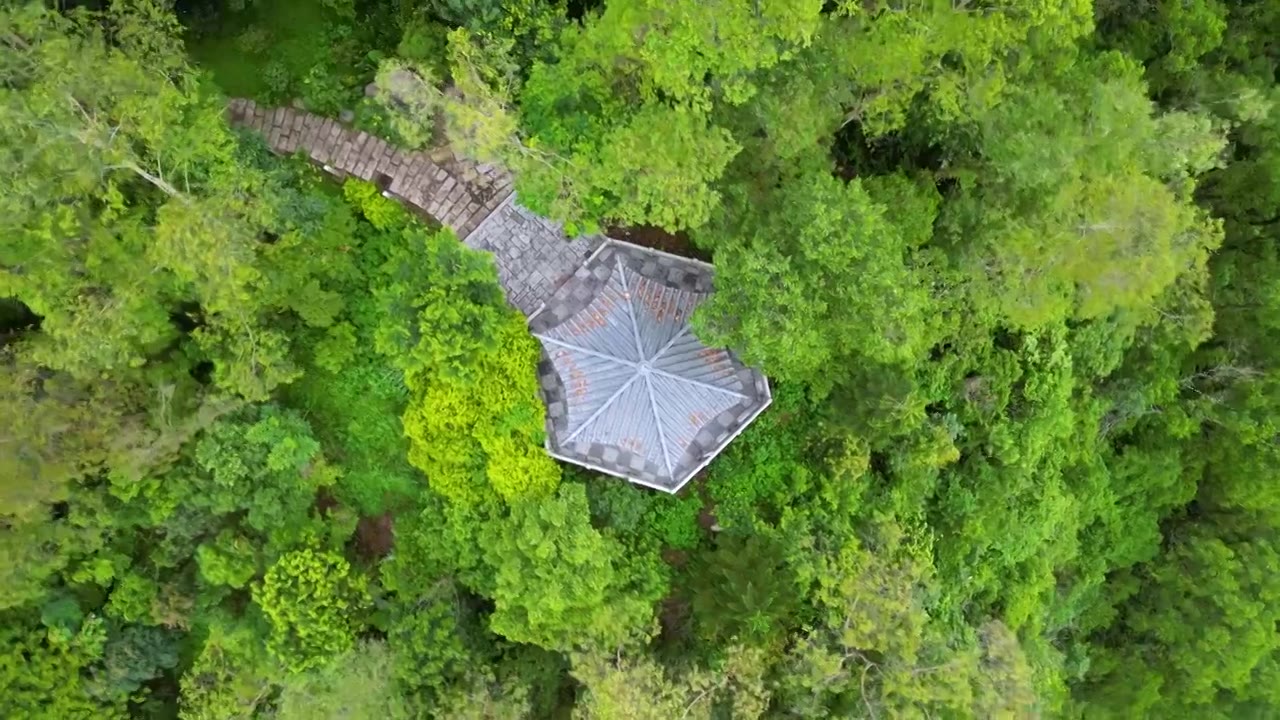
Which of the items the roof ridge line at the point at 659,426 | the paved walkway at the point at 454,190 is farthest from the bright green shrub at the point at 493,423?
the roof ridge line at the point at 659,426

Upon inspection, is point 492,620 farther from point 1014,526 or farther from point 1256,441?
point 1256,441

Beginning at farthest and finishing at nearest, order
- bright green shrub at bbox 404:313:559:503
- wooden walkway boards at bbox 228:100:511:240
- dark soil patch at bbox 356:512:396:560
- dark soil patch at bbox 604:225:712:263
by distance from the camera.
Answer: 1. dark soil patch at bbox 356:512:396:560
2. wooden walkway boards at bbox 228:100:511:240
3. dark soil patch at bbox 604:225:712:263
4. bright green shrub at bbox 404:313:559:503

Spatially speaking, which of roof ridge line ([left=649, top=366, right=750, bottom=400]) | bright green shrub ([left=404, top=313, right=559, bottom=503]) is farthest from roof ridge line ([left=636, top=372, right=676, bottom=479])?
bright green shrub ([left=404, top=313, right=559, bottom=503])

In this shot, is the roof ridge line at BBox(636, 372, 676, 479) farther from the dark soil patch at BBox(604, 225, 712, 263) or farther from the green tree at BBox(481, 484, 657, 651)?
the dark soil patch at BBox(604, 225, 712, 263)

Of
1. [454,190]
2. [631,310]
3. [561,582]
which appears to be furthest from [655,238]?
[561,582]

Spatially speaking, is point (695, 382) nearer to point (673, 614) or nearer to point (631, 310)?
point (631, 310)

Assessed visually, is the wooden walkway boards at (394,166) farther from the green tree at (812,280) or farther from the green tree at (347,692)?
the green tree at (347,692)
